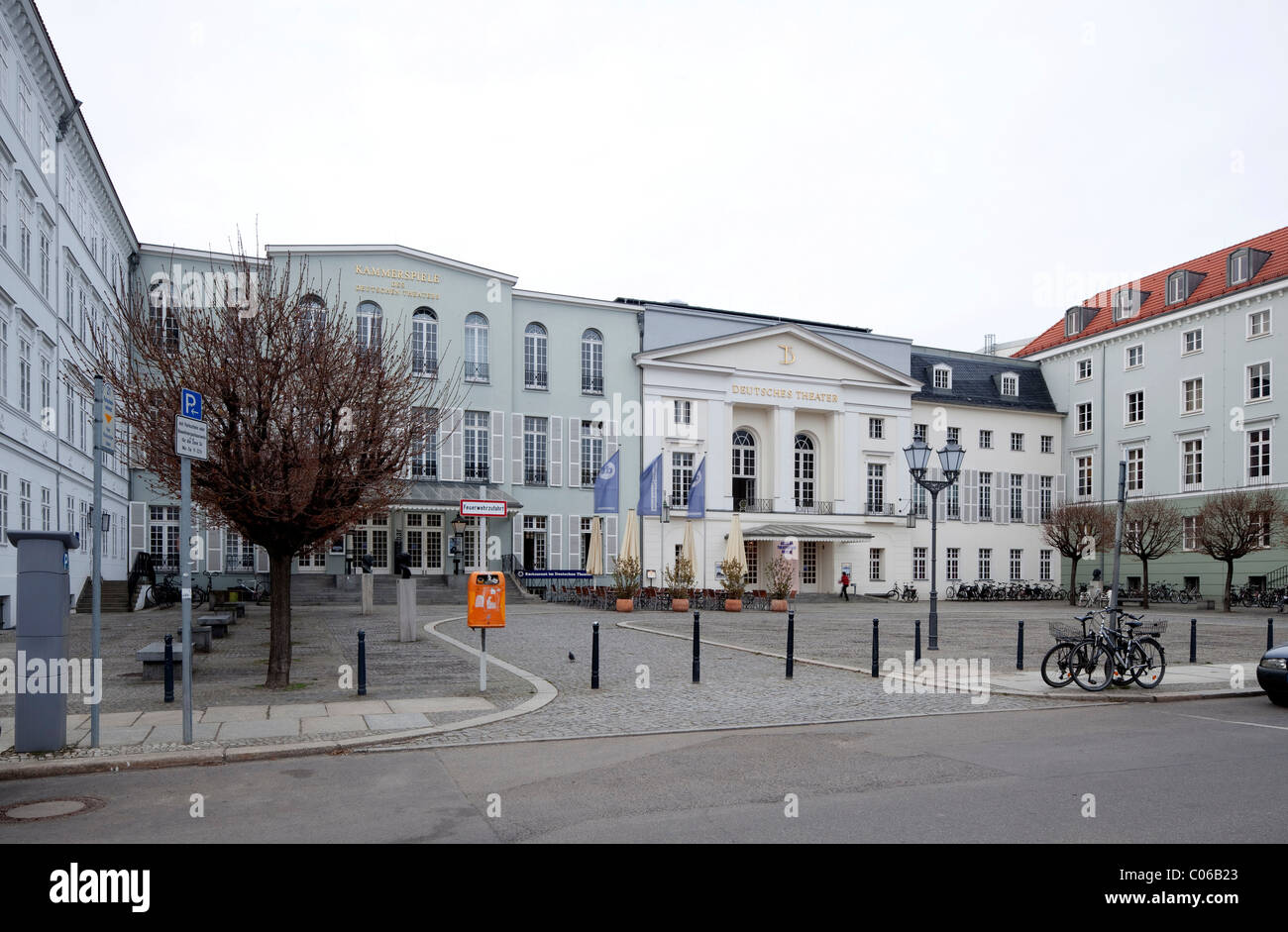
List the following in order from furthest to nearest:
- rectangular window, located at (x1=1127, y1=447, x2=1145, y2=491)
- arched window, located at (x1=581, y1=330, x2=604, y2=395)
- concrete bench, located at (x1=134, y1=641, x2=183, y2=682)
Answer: rectangular window, located at (x1=1127, y1=447, x2=1145, y2=491) → arched window, located at (x1=581, y1=330, x2=604, y2=395) → concrete bench, located at (x1=134, y1=641, x2=183, y2=682)

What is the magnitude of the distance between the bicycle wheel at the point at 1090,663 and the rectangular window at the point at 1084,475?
45.5 metres

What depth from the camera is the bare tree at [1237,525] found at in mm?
39344

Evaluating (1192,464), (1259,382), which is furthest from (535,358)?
(1259,382)

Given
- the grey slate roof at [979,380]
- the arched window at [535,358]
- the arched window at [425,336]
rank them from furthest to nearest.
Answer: the grey slate roof at [979,380] → the arched window at [535,358] → the arched window at [425,336]

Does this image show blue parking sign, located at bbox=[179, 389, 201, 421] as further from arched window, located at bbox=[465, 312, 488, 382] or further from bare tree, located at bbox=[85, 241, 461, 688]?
arched window, located at bbox=[465, 312, 488, 382]

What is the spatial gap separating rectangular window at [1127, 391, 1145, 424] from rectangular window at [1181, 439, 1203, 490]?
126 inches

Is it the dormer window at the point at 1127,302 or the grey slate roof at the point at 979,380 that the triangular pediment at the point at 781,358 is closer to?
the grey slate roof at the point at 979,380

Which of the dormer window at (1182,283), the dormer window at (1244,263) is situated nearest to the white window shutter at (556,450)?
the dormer window at (1182,283)

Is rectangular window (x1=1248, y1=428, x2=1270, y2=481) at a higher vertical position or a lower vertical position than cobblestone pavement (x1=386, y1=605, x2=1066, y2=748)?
higher

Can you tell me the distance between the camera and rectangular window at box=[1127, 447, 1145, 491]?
50.8 metres

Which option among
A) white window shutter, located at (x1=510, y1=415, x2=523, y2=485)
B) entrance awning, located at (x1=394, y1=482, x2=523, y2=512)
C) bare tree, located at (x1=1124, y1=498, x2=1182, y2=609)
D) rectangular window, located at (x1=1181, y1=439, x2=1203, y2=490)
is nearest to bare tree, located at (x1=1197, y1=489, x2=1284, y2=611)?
bare tree, located at (x1=1124, y1=498, x2=1182, y2=609)

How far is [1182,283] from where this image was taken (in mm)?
48656

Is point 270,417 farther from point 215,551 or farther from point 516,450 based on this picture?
point 516,450
